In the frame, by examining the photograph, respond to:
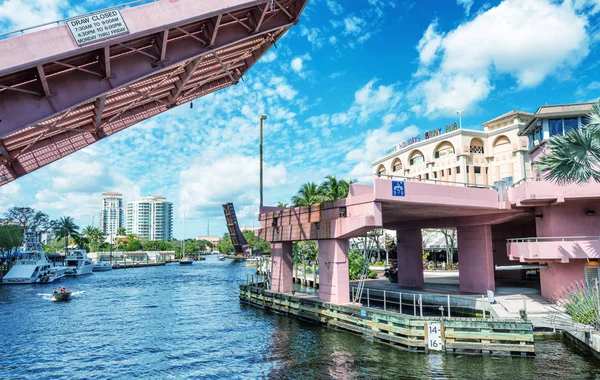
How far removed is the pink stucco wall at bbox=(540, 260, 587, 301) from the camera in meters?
24.3

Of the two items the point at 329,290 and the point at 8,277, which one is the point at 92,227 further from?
the point at 329,290

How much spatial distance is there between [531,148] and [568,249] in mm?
10521

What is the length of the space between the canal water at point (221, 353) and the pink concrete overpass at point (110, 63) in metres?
10.0

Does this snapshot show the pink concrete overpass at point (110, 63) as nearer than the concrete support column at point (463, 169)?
Yes

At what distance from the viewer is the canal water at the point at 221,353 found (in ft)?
57.8

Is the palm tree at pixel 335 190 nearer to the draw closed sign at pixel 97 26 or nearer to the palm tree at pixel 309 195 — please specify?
the palm tree at pixel 309 195

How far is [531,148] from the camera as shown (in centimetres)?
3156

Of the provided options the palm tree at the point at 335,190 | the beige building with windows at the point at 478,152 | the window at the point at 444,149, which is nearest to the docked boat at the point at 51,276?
the palm tree at the point at 335,190

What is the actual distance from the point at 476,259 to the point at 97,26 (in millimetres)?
28304

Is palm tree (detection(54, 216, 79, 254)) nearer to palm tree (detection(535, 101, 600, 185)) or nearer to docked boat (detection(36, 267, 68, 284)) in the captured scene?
docked boat (detection(36, 267, 68, 284))

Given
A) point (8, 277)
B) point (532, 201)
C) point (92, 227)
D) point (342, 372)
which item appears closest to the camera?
point (342, 372)

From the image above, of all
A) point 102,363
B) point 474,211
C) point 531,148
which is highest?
point 531,148

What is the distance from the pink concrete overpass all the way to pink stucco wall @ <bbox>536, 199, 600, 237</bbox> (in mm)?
19381

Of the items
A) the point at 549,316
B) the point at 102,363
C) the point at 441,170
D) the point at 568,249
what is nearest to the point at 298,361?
the point at 102,363
